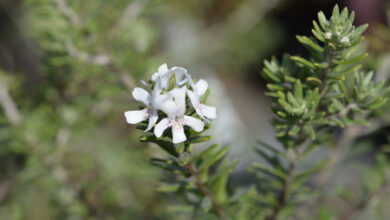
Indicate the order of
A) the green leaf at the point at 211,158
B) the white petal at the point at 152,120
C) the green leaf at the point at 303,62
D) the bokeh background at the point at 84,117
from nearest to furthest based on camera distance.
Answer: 1. the white petal at the point at 152,120
2. the green leaf at the point at 303,62
3. the green leaf at the point at 211,158
4. the bokeh background at the point at 84,117

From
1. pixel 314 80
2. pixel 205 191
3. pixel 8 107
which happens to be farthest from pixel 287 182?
pixel 8 107

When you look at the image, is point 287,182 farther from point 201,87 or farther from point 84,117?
point 84,117

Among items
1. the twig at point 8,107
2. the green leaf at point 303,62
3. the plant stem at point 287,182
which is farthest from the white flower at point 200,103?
the twig at point 8,107

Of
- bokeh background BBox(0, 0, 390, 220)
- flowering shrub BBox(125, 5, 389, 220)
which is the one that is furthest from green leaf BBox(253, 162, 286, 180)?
bokeh background BBox(0, 0, 390, 220)

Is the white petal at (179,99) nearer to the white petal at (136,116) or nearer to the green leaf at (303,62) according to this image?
the white petal at (136,116)

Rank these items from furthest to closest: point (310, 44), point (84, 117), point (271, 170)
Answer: point (84, 117)
point (271, 170)
point (310, 44)
